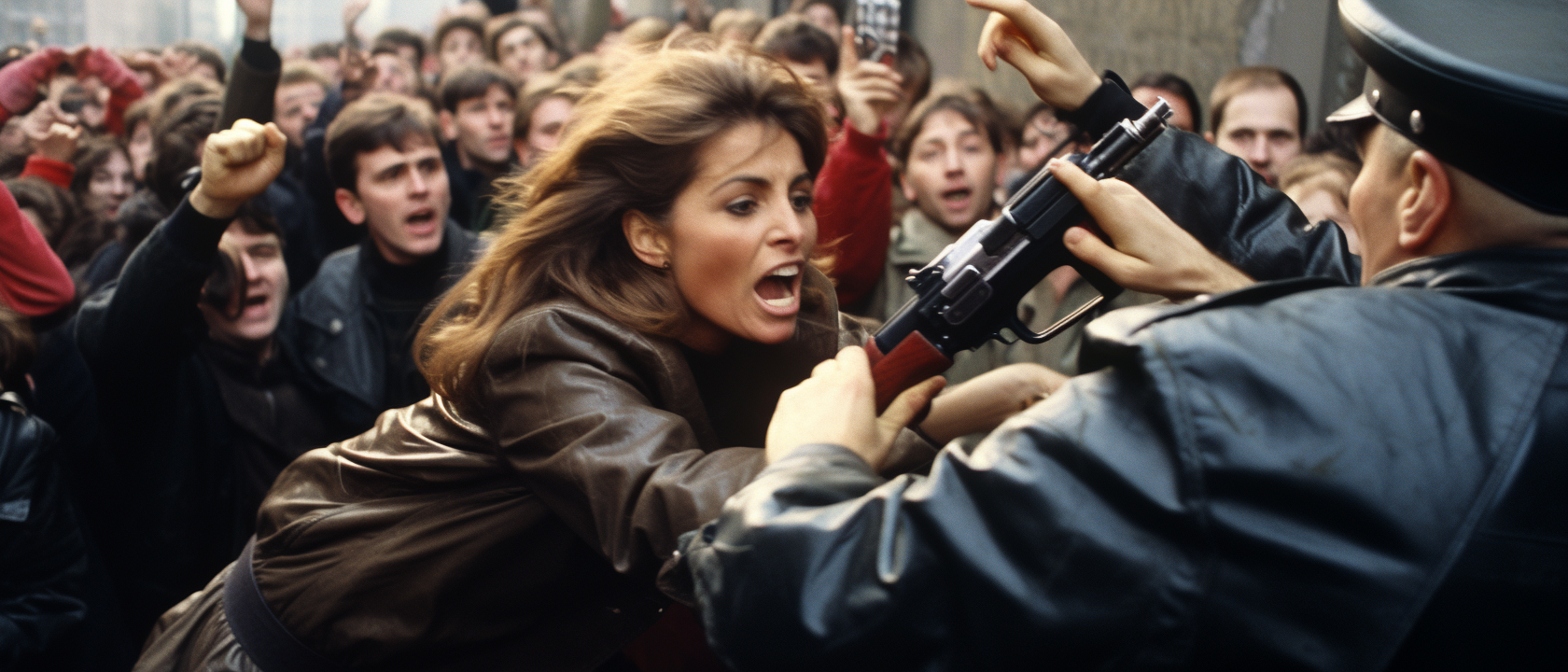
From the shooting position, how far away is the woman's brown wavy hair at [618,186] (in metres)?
2.26

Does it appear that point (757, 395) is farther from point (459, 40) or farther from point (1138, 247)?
point (459, 40)

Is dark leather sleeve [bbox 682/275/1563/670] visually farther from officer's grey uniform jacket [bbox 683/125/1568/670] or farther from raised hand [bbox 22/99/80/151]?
raised hand [bbox 22/99/80/151]

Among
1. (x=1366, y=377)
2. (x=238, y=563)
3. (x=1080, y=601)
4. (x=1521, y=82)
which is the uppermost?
(x=1521, y=82)

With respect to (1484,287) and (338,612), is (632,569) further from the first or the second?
(1484,287)

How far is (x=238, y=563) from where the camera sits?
8.29ft

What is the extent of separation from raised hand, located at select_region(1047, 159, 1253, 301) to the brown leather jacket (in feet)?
1.56

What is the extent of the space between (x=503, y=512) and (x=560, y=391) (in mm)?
344

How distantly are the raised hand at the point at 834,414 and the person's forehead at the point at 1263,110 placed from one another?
9.95 feet

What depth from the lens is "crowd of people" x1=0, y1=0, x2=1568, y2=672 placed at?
1.13 meters

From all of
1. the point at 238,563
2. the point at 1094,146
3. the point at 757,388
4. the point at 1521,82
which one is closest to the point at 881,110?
the point at 757,388

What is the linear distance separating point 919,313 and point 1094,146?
426mm

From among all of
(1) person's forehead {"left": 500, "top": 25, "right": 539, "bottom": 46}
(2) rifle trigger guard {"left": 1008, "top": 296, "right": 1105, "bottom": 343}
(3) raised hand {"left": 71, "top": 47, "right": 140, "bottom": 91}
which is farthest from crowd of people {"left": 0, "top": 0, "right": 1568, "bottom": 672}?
(1) person's forehead {"left": 500, "top": 25, "right": 539, "bottom": 46}

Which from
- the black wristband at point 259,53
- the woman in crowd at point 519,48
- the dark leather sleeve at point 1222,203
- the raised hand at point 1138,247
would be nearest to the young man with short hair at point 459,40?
the woman in crowd at point 519,48

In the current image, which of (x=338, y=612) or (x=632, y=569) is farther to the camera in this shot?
(x=338, y=612)
